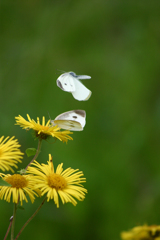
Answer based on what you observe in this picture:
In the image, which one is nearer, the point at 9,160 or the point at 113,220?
the point at 9,160

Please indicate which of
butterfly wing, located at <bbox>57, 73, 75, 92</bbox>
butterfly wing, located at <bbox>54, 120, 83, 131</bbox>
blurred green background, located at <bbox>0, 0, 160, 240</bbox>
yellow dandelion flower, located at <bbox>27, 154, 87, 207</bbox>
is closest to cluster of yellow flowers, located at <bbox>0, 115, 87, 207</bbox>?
yellow dandelion flower, located at <bbox>27, 154, 87, 207</bbox>

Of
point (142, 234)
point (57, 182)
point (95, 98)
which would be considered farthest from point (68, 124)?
point (95, 98)

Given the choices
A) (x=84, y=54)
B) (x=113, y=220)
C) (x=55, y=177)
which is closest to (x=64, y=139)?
(x=55, y=177)

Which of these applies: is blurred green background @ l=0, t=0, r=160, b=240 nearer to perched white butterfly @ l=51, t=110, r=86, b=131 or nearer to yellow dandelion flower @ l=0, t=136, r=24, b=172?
perched white butterfly @ l=51, t=110, r=86, b=131

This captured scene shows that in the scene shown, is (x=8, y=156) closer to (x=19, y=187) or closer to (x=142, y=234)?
(x=19, y=187)

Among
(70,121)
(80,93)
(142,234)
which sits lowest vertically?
(142,234)

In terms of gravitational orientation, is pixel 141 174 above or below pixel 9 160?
above

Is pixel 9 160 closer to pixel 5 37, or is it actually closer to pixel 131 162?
pixel 131 162
